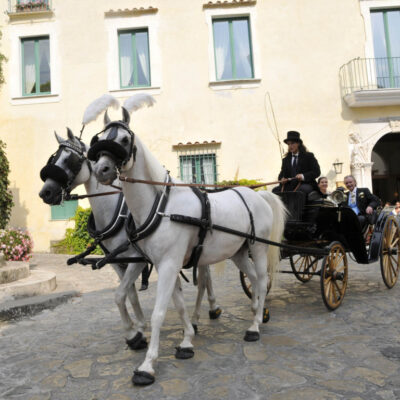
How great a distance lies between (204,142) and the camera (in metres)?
11.7

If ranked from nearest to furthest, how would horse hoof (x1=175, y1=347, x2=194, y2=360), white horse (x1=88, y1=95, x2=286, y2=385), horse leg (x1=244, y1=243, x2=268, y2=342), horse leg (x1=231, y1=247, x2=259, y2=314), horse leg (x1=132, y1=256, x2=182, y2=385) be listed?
white horse (x1=88, y1=95, x2=286, y2=385) → horse leg (x1=132, y1=256, x2=182, y2=385) → horse hoof (x1=175, y1=347, x2=194, y2=360) → horse leg (x1=244, y1=243, x2=268, y2=342) → horse leg (x1=231, y1=247, x2=259, y2=314)

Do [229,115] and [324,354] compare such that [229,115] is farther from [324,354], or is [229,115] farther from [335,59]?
[324,354]

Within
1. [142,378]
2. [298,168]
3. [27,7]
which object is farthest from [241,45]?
[142,378]

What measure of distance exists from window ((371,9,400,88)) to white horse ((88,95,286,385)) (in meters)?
10.2

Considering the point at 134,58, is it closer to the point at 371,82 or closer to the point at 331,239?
the point at 371,82

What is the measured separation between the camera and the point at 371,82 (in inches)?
460

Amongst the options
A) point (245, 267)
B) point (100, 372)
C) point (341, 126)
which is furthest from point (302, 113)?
point (100, 372)

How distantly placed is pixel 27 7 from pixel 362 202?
12.3m

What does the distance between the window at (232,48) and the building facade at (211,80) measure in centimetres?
3

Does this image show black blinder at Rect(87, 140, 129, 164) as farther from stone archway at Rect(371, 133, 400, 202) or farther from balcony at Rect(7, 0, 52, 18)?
stone archway at Rect(371, 133, 400, 202)

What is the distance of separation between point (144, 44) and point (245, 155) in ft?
16.3

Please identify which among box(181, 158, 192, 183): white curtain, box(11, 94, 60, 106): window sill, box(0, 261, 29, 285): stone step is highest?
box(11, 94, 60, 106): window sill

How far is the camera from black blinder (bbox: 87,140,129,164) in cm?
285

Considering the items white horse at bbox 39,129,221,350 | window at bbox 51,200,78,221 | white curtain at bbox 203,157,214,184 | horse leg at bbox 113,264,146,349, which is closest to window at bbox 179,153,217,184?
white curtain at bbox 203,157,214,184
